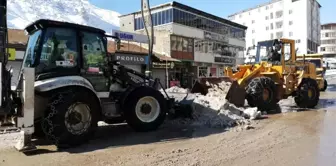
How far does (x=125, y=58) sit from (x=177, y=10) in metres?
11.4

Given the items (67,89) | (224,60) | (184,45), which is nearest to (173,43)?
(184,45)

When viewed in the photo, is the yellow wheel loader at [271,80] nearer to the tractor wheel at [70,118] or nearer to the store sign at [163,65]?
the tractor wheel at [70,118]

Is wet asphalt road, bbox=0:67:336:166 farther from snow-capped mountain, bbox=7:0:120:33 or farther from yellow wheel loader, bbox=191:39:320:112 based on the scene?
snow-capped mountain, bbox=7:0:120:33

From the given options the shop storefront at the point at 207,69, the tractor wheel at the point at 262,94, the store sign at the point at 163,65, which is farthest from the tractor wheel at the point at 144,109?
the shop storefront at the point at 207,69

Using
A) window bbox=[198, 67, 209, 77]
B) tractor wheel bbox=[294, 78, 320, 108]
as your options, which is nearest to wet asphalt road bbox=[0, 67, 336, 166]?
tractor wheel bbox=[294, 78, 320, 108]

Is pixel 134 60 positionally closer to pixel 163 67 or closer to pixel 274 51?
pixel 163 67

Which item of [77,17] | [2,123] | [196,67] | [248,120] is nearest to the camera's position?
[2,123]

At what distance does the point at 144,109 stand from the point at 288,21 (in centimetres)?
8493

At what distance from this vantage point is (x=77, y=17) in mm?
64625

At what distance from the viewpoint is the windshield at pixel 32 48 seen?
7.53 metres

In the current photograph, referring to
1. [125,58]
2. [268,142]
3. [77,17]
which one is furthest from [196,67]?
[268,142]

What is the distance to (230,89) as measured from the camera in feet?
40.5

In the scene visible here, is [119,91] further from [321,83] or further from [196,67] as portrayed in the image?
[196,67]

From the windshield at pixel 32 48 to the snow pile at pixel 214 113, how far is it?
4650mm
